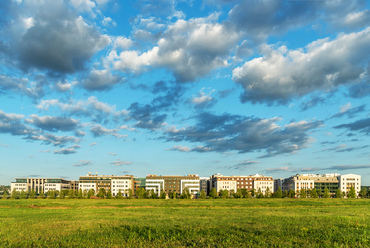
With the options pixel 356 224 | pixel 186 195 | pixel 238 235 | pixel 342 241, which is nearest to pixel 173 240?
pixel 238 235

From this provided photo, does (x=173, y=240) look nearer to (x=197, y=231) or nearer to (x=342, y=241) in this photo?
(x=197, y=231)

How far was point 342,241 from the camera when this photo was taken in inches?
894

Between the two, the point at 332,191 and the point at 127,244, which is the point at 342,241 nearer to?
the point at 127,244

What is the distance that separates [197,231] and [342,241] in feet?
36.2

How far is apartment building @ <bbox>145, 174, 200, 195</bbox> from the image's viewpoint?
192500mm

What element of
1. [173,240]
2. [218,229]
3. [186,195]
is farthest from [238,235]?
[186,195]

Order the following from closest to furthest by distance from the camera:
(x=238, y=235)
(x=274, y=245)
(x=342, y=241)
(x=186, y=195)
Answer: (x=274, y=245), (x=342, y=241), (x=238, y=235), (x=186, y=195)

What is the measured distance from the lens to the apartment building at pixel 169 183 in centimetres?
19250

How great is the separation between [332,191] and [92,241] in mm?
205540

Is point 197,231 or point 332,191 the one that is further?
point 332,191

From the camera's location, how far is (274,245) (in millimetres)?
21266

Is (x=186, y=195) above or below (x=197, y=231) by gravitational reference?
below

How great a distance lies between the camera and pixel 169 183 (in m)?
197

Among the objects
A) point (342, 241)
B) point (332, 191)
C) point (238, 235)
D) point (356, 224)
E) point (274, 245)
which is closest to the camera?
point (274, 245)
